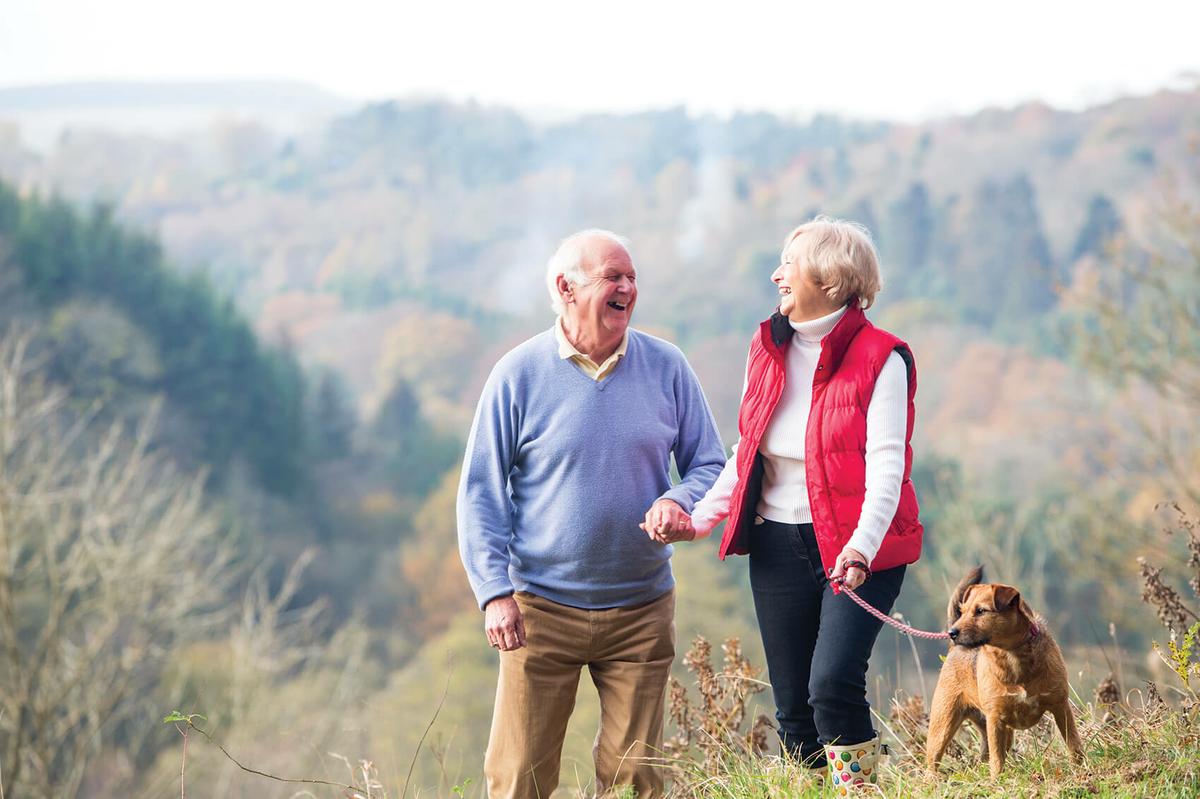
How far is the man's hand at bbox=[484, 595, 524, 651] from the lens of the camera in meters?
3.27

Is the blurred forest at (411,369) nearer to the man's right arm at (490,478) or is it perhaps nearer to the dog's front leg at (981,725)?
the man's right arm at (490,478)

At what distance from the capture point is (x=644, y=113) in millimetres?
76062

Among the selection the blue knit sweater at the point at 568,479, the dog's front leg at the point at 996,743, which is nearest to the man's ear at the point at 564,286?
the blue knit sweater at the point at 568,479

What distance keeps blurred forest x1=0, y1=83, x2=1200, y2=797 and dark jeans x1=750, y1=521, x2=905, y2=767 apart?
48.4 inches

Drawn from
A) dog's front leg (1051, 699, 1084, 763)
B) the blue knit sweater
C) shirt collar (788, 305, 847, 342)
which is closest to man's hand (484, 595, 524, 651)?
the blue knit sweater

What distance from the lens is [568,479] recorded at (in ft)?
11.2

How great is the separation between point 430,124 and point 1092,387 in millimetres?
47424

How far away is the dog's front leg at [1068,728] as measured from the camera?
2967 mm

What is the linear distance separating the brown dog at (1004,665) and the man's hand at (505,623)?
1069 millimetres

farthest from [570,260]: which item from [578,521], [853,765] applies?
[853,765]

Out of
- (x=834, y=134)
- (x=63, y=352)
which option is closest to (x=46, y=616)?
(x=63, y=352)

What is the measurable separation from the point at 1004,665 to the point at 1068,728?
241 millimetres

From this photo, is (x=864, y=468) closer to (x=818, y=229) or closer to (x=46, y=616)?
(x=818, y=229)

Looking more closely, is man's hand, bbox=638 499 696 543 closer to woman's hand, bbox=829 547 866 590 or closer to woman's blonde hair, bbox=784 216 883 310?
woman's hand, bbox=829 547 866 590
